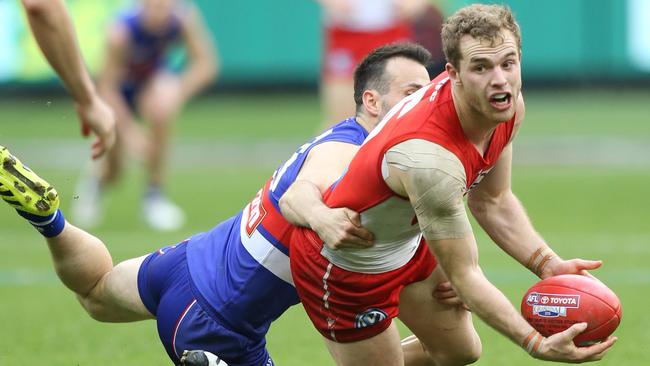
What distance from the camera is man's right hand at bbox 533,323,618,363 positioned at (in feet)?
14.7

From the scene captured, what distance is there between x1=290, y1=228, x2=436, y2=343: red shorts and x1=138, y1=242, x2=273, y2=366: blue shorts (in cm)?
38

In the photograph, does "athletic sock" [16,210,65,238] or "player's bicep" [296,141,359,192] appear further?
"athletic sock" [16,210,65,238]

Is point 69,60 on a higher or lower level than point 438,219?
higher

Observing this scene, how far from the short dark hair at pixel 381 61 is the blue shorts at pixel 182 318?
1119 millimetres

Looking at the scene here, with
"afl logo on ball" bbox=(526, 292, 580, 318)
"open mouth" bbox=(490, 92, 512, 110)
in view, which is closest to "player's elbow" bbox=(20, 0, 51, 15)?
"open mouth" bbox=(490, 92, 512, 110)

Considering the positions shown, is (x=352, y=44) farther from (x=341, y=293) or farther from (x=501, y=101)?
(x=501, y=101)

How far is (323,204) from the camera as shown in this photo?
4.97 metres

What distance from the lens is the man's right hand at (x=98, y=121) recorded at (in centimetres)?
607

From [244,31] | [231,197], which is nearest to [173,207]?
[231,197]

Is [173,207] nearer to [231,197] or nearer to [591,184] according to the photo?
[231,197]

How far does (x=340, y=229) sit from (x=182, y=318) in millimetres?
962

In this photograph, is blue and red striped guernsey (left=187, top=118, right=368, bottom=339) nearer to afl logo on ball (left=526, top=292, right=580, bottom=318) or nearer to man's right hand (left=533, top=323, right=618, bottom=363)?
afl logo on ball (left=526, top=292, right=580, bottom=318)

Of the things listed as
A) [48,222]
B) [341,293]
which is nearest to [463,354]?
[341,293]

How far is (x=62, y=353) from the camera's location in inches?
265
